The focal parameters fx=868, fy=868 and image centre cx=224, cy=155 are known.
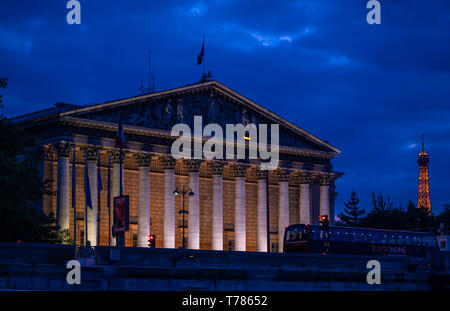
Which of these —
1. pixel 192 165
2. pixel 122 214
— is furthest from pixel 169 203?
pixel 122 214

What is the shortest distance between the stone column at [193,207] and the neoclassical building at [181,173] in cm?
10

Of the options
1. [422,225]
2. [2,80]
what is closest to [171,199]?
[2,80]

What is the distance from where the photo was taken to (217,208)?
296 ft

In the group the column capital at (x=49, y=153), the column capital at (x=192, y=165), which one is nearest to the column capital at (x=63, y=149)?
the column capital at (x=49, y=153)

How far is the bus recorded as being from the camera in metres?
70.6

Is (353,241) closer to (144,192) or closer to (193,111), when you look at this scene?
(144,192)

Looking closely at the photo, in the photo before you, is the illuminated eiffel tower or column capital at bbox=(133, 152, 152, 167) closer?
column capital at bbox=(133, 152, 152, 167)

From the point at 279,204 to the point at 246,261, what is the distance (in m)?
42.4

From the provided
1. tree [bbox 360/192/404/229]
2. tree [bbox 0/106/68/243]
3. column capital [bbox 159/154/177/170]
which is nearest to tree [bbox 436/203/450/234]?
tree [bbox 360/192/404/229]

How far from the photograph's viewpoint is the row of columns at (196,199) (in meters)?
81.2

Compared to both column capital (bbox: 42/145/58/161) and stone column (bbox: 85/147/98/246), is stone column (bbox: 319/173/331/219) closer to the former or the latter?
stone column (bbox: 85/147/98/246)

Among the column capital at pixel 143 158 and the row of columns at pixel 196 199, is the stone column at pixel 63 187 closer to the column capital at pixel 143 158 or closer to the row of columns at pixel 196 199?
the row of columns at pixel 196 199

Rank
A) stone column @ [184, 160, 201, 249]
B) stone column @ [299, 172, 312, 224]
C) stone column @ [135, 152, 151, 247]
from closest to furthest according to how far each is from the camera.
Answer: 1. stone column @ [135, 152, 151, 247]
2. stone column @ [184, 160, 201, 249]
3. stone column @ [299, 172, 312, 224]
